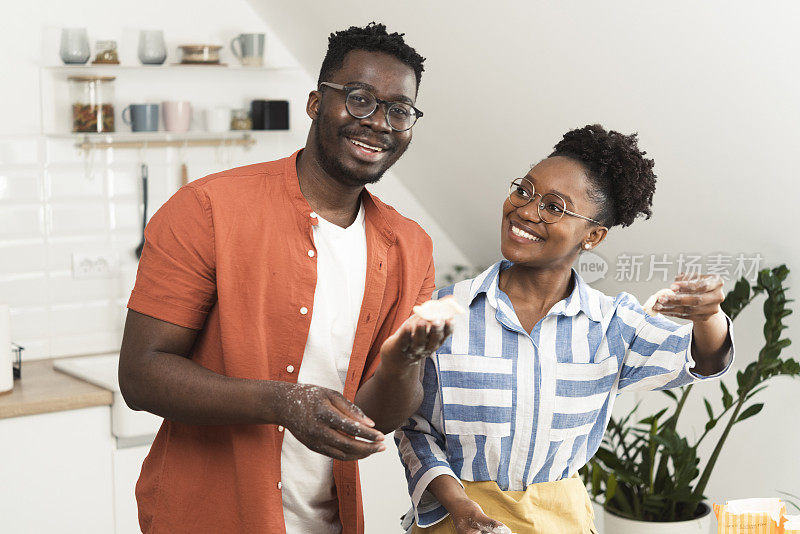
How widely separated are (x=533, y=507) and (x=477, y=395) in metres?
0.20

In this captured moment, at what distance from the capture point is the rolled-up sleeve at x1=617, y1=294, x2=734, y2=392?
1.39 metres

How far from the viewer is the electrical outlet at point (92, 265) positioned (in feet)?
9.97

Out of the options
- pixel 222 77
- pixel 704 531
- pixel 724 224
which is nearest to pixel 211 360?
pixel 724 224

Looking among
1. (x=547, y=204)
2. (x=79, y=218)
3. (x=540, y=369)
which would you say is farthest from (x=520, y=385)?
(x=79, y=218)

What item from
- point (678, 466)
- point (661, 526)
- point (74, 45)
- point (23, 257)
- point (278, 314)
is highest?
point (74, 45)

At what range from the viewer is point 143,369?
4.02 ft

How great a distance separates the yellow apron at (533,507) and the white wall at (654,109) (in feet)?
3.55

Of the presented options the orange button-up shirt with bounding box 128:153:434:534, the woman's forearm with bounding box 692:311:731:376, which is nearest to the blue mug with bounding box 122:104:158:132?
the orange button-up shirt with bounding box 128:153:434:534

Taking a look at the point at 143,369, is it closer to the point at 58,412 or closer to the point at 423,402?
the point at 423,402

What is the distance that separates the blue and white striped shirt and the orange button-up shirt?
0.41 feet

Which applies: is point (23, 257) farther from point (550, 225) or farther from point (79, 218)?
point (550, 225)

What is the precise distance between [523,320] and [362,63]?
1.62ft

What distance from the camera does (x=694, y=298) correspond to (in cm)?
125

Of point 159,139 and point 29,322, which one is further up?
point 159,139
